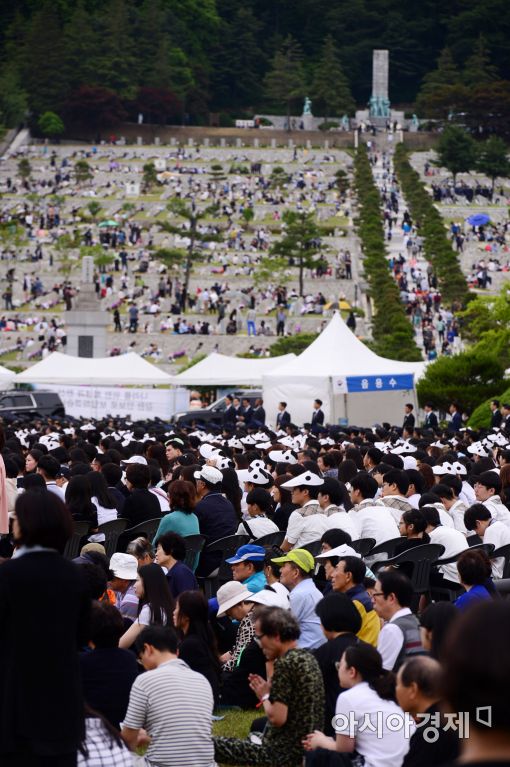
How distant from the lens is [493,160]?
2899 inches

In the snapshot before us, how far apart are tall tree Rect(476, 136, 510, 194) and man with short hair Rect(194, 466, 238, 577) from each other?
66.0m

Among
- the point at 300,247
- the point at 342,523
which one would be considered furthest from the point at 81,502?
the point at 300,247

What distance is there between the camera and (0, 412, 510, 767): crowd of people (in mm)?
4301

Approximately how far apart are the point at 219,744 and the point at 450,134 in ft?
226

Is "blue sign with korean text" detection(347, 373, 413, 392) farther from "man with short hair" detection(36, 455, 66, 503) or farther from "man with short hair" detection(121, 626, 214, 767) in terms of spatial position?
"man with short hair" detection(121, 626, 214, 767)

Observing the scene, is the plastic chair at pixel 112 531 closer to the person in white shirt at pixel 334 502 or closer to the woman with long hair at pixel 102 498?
the woman with long hair at pixel 102 498

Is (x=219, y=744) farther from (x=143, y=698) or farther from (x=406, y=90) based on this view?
(x=406, y=90)

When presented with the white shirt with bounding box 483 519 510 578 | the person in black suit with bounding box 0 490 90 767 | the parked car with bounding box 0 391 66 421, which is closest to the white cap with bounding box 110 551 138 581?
the white shirt with bounding box 483 519 510 578

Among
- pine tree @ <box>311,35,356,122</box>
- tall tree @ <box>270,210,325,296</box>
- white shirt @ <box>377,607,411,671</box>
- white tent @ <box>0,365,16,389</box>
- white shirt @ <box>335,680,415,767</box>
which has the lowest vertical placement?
white shirt @ <box>335,680,415,767</box>

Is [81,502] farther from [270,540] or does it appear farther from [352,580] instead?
[352,580]

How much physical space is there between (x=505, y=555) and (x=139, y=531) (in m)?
2.14

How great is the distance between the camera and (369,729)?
523 cm

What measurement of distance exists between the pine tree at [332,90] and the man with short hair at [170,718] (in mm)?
89403

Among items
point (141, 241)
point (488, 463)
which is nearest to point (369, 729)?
point (488, 463)
